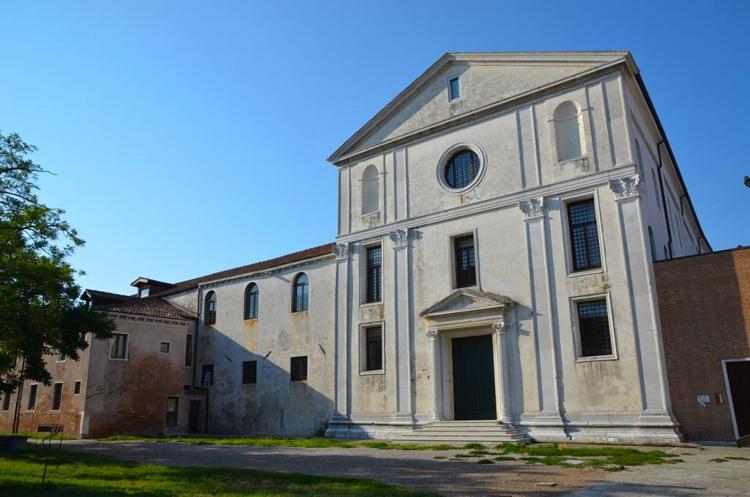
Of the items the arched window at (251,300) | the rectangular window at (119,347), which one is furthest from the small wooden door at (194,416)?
the arched window at (251,300)

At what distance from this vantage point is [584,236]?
19.4 metres

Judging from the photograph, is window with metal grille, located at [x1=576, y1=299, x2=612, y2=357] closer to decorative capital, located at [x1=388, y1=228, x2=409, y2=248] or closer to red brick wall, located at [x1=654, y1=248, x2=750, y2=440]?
red brick wall, located at [x1=654, y1=248, x2=750, y2=440]

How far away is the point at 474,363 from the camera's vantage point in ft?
68.5

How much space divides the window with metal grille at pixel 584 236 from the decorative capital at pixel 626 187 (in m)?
1.01

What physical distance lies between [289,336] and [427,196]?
31.5ft

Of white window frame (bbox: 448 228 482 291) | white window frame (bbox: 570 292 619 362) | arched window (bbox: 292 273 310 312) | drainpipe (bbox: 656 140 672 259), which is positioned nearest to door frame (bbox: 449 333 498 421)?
white window frame (bbox: 448 228 482 291)

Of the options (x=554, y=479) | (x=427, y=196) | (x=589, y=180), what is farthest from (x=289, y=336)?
(x=554, y=479)

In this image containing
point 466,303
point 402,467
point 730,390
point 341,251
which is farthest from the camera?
point 341,251

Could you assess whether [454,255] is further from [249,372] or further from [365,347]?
[249,372]

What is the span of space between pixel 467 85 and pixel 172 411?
68.3 feet

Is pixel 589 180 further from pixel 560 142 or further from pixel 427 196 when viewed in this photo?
pixel 427 196

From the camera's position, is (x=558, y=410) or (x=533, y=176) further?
(x=533, y=176)

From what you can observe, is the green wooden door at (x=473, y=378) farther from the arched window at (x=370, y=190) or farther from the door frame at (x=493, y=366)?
the arched window at (x=370, y=190)

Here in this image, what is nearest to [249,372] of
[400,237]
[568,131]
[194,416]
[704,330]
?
[194,416]
